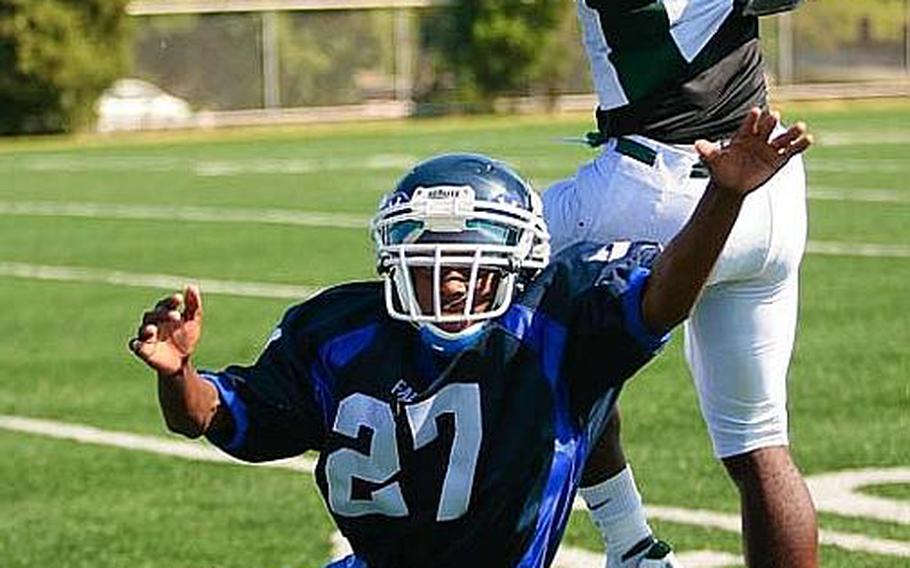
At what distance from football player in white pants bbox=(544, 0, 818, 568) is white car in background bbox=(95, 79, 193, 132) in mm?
30348

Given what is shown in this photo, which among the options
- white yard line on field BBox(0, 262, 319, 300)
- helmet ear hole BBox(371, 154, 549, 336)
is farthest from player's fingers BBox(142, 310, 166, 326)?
white yard line on field BBox(0, 262, 319, 300)

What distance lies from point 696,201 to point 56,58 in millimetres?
28855

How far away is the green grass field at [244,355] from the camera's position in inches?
249

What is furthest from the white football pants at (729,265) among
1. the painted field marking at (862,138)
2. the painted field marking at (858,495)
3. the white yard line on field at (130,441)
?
the painted field marking at (862,138)

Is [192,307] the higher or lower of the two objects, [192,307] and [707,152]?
the lower

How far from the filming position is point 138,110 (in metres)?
35.4

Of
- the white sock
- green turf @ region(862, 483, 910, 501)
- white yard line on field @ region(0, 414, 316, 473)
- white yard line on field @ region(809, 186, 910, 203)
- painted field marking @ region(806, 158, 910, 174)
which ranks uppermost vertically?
the white sock

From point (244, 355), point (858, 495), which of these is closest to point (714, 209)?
point (858, 495)

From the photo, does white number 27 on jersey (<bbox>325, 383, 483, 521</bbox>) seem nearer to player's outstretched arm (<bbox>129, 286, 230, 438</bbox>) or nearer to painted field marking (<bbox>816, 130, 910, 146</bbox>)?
player's outstretched arm (<bbox>129, 286, 230, 438</bbox>)

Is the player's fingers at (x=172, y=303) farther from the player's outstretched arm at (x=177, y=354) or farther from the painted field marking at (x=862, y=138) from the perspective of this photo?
the painted field marking at (x=862, y=138)

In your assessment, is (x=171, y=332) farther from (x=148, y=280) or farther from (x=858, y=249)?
(x=858, y=249)

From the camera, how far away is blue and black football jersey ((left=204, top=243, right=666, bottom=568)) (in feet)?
12.3

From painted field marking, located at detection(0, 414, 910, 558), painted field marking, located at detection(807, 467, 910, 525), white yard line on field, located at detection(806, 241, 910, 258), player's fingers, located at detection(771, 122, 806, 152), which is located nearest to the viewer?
player's fingers, located at detection(771, 122, 806, 152)

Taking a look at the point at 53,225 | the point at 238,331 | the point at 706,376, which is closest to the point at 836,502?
the point at 706,376
